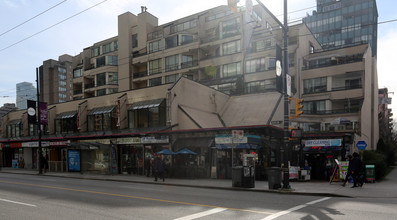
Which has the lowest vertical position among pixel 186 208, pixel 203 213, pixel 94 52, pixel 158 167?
pixel 158 167

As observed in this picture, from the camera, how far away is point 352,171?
596 inches

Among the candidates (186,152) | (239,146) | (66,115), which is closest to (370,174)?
(239,146)

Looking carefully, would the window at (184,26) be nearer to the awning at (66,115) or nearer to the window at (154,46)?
the window at (154,46)

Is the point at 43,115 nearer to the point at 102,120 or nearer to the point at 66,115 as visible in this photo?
the point at 66,115

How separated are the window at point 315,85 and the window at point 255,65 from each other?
7476 mm

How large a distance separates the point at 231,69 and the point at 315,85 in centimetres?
1298

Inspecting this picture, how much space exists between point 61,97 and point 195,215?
122 metres

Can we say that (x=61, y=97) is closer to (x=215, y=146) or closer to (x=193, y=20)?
(x=193, y=20)

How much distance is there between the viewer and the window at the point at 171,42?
5384 centimetres

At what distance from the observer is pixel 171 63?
2122 inches

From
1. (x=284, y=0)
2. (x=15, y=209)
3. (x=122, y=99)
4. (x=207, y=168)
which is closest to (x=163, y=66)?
(x=122, y=99)

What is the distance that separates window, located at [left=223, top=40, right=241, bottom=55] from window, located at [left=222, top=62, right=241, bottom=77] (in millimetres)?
1989

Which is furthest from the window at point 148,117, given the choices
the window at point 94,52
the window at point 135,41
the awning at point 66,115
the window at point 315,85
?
the window at point 94,52

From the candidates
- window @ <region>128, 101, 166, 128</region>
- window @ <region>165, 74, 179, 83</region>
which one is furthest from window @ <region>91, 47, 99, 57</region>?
window @ <region>128, 101, 166, 128</region>
